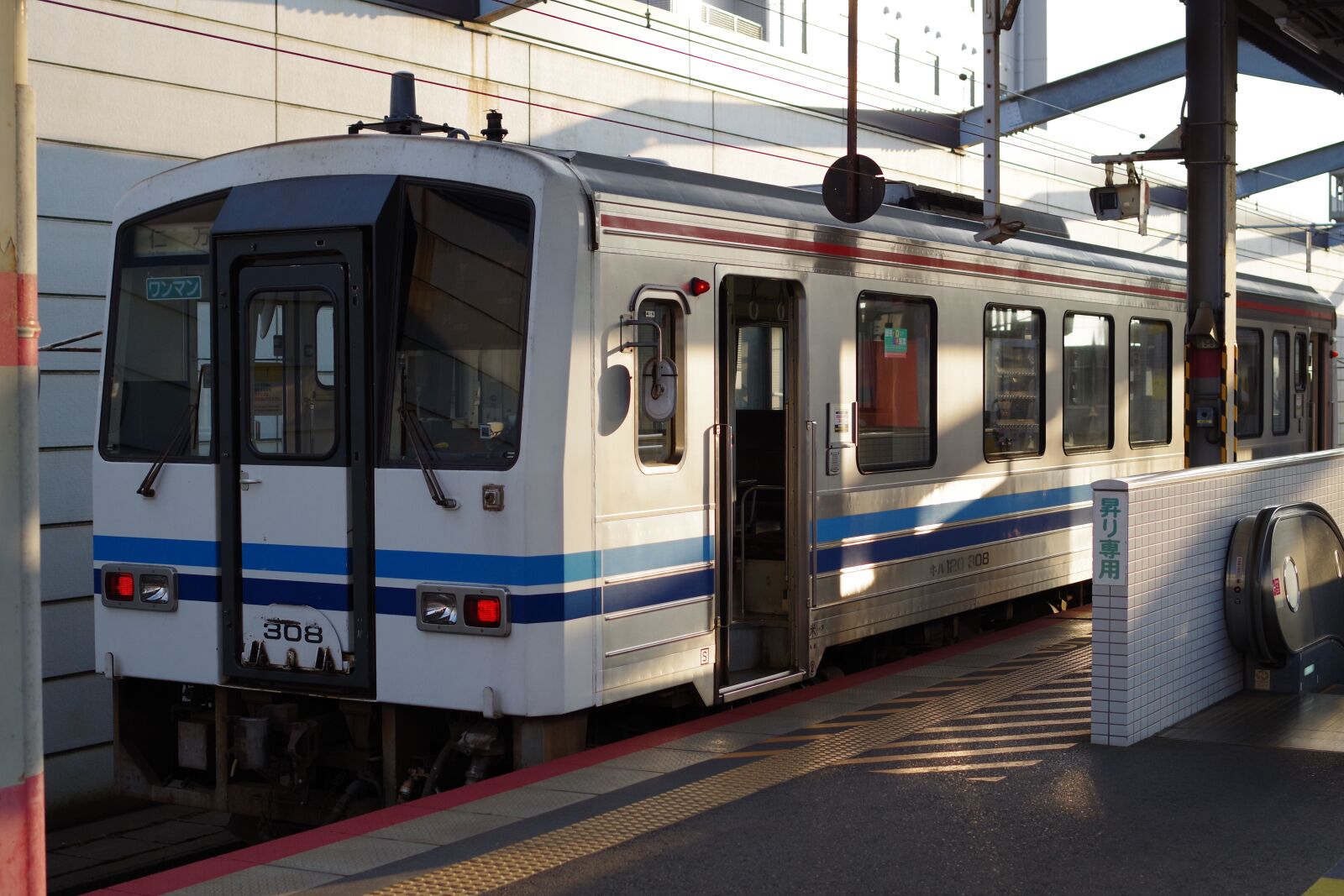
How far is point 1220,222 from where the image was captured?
1138 centimetres

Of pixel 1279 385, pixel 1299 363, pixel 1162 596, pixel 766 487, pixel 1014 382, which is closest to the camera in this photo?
pixel 1162 596

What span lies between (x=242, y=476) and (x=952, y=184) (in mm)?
14482

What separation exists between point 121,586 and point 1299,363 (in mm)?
13112

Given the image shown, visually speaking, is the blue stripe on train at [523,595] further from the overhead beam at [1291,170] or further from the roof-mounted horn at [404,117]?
the overhead beam at [1291,170]

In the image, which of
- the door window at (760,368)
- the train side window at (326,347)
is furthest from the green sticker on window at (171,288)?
the door window at (760,368)

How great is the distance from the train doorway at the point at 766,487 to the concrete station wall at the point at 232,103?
3947 mm

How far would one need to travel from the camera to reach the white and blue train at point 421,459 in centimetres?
639

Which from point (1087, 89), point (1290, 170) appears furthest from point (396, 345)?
point (1290, 170)

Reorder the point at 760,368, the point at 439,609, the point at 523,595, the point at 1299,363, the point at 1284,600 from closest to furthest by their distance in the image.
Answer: the point at 523,595 < the point at 439,609 < the point at 1284,600 < the point at 760,368 < the point at 1299,363

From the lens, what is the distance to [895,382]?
9148 mm

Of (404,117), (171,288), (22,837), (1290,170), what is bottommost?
(22,837)

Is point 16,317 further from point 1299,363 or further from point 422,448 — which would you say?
point 1299,363

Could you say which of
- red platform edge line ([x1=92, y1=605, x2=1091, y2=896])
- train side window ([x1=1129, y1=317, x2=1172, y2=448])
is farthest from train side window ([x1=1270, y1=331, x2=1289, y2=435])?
red platform edge line ([x1=92, y1=605, x2=1091, y2=896])

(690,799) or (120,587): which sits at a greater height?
(120,587)
